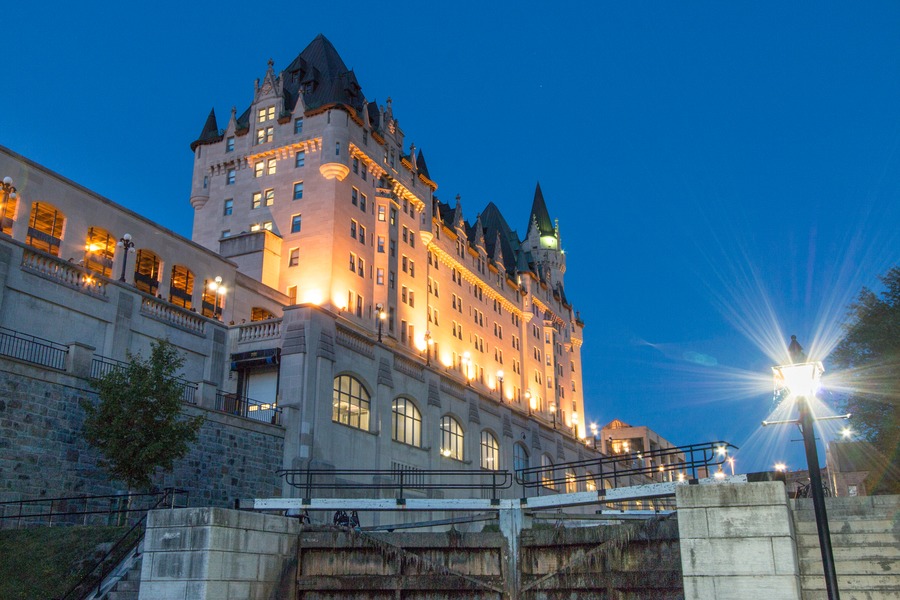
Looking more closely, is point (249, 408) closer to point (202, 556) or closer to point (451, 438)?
point (451, 438)

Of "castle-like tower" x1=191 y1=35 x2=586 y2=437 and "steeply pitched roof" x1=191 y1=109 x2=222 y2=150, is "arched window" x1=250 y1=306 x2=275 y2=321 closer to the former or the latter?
"castle-like tower" x1=191 y1=35 x2=586 y2=437

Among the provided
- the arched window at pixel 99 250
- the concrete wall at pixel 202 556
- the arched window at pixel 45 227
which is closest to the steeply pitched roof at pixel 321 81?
the arched window at pixel 99 250

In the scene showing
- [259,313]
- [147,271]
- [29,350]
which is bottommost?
[29,350]

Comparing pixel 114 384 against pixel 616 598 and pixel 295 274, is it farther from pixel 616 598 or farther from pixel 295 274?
pixel 295 274

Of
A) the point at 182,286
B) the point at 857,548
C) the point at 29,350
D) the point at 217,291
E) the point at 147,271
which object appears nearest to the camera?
the point at 857,548

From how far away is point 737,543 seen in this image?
18750 millimetres

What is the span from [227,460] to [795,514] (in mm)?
28413

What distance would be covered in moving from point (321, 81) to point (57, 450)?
5033cm

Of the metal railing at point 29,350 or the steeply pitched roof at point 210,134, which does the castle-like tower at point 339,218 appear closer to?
the steeply pitched roof at point 210,134

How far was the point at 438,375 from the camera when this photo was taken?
63406 millimetres

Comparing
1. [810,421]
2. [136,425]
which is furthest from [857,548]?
[136,425]

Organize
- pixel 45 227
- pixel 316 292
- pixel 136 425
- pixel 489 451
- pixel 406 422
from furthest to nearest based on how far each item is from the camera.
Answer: pixel 489 451 < pixel 316 292 < pixel 406 422 < pixel 45 227 < pixel 136 425

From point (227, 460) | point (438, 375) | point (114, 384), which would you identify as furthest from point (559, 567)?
point (438, 375)

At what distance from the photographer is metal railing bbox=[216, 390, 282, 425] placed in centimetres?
4646
